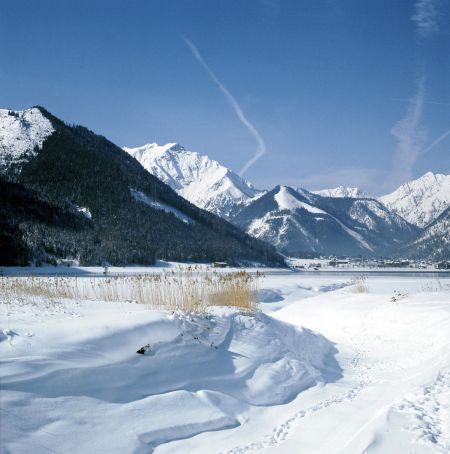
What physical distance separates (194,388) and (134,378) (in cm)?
119

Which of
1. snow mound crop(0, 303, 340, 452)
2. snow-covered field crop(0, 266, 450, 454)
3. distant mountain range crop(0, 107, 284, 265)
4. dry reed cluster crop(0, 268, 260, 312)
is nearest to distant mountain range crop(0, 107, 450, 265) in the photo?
distant mountain range crop(0, 107, 284, 265)

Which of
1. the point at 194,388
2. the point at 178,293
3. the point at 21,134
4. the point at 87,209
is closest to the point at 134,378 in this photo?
the point at 194,388

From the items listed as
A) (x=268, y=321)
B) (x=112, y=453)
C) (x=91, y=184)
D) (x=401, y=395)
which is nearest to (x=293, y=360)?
(x=268, y=321)

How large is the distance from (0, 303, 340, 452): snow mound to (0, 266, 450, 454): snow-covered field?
0.8 inches

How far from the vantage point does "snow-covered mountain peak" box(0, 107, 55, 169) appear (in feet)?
484

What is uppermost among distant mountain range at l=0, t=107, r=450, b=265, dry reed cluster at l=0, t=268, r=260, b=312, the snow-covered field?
distant mountain range at l=0, t=107, r=450, b=265

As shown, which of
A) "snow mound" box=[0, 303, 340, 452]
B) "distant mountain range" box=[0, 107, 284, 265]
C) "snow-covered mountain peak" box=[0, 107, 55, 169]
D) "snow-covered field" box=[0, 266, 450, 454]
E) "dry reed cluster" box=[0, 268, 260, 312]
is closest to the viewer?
"snow mound" box=[0, 303, 340, 452]

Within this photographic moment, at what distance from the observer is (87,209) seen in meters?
132

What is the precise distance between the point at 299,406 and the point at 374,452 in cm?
284

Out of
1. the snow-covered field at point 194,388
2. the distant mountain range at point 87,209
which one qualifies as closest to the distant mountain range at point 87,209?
the distant mountain range at point 87,209

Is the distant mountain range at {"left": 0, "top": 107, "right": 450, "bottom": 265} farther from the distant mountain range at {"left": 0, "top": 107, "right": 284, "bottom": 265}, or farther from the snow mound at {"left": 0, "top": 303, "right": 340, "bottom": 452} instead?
the snow mound at {"left": 0, "top": 303, "right": 340, "bottom": 452}

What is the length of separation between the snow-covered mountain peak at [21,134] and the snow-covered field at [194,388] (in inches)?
5896

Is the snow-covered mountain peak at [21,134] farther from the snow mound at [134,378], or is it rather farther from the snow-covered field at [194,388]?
the snow mound at [134,378]

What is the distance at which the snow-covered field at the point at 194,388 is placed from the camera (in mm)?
5801
